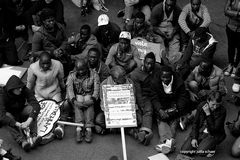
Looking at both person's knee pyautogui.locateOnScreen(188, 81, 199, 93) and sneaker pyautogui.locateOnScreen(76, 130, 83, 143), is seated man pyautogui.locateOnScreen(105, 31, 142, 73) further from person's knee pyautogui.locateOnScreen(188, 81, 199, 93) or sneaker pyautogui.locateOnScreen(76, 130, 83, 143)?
sneaker pyautogui.locateOnScreen(76, 130, 83, 143)

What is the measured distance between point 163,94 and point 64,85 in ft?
6.34

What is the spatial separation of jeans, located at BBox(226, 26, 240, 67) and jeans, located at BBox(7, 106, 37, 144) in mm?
4164

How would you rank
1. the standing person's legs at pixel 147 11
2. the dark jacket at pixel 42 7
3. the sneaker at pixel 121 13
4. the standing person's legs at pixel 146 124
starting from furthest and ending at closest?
1. the sneaker at pixel 121 13
2. the standing person's legs at pixel 147 11
3. the dark jacket at pixel 42 7
4. the standing person's legs at pixel 146 124

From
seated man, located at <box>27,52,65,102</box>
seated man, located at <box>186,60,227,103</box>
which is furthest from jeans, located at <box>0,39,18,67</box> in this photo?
seated man, located at <box>186,60,227,103</box>

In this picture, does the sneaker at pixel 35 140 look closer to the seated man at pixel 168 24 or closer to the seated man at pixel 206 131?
the seated man at pixel 206 131

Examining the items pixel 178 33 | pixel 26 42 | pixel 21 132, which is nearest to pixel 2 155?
pixel 21 132

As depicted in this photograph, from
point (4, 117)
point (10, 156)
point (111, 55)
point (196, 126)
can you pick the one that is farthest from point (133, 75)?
point (10, 156)

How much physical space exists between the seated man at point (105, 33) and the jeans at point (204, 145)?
286 centimetres

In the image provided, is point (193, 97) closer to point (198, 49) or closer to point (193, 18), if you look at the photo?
point (198, 49)

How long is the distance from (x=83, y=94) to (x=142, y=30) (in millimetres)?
2060

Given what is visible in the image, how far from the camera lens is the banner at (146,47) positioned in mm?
9039

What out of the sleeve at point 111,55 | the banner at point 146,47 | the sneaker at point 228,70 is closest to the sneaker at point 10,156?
the sleeve at point 111,55

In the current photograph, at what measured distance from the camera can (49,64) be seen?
8.06m

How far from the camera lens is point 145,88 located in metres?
8.14
